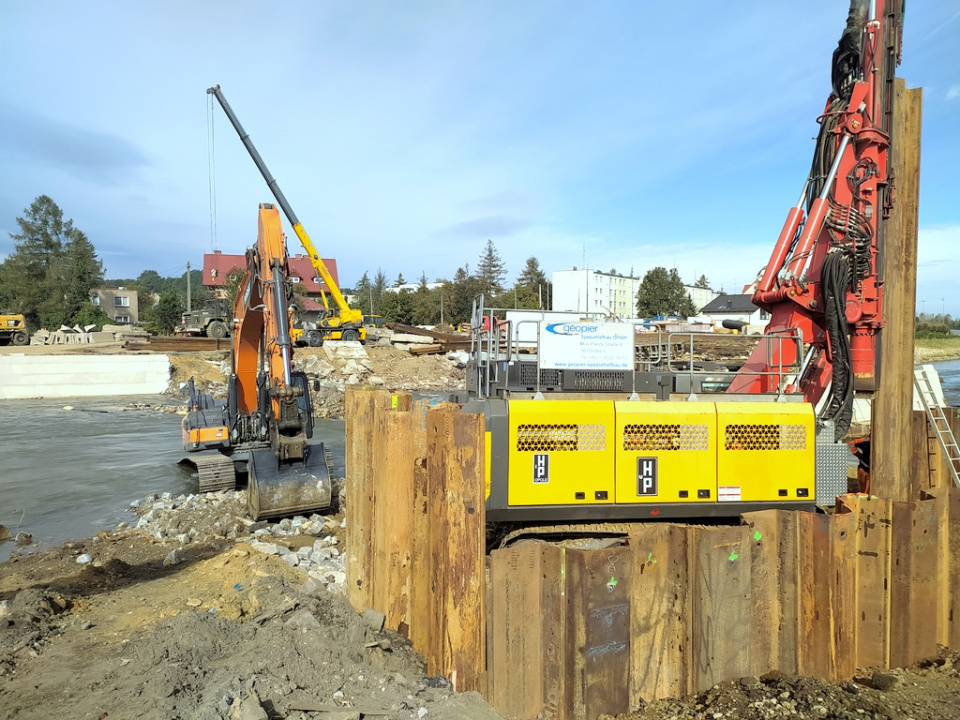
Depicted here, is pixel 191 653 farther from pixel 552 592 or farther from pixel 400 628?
pixel 552 592

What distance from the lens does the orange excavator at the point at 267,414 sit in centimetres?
1014

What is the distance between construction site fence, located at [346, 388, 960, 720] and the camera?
4664 mm

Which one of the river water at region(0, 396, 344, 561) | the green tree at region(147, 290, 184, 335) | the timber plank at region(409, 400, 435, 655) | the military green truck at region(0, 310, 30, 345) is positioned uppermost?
the green tree at region(147, 290, 184, 335)

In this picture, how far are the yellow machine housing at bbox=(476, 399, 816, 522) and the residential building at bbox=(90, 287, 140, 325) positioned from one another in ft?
287

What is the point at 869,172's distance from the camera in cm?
733

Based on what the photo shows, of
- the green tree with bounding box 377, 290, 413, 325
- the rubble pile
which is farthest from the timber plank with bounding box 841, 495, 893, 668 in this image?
the green tree with bounding box 377, 290, 413, 325

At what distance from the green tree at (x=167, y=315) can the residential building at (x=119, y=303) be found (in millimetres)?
27887

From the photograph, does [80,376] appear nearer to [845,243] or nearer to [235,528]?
[235,528]

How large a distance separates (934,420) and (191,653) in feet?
26.0

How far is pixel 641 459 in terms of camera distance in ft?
20.0

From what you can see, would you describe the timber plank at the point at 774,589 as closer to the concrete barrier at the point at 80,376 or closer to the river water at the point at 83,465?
the river water at the point at 83,465

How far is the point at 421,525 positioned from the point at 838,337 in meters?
5.09

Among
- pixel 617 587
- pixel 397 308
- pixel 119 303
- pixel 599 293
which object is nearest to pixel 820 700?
pixel 617 587

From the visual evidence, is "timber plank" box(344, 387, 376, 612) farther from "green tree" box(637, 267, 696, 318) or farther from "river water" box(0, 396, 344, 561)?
"green tree" box(637, 267, 696, 318)
